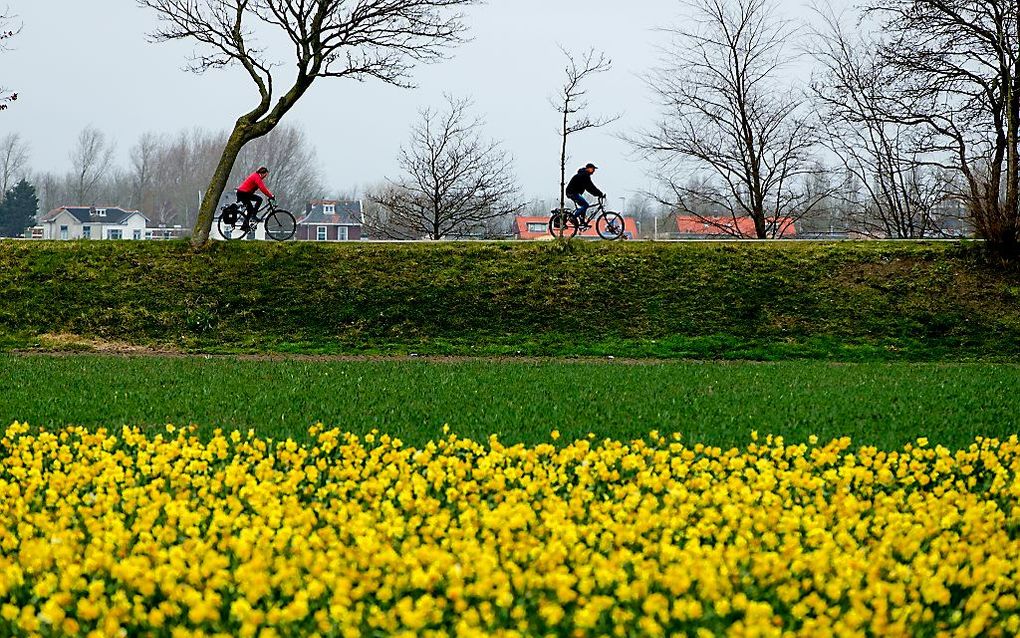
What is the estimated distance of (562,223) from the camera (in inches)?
917

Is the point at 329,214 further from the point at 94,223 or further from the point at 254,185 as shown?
the point at 254,185

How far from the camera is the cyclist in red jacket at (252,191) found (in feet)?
71.7

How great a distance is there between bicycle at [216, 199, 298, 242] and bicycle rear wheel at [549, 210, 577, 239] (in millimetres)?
5441

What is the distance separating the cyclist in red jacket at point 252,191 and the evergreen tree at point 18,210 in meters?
52.5

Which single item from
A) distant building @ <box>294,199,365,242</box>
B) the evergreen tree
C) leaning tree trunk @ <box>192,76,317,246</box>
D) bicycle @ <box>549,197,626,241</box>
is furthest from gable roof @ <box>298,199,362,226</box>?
bicycle @ <box>549,197,626,241</box>

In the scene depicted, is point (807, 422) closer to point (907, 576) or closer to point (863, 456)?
point (863, 456)

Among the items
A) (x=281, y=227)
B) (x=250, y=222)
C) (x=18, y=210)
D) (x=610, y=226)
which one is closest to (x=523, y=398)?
(x=610, y=226)

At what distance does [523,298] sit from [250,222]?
645 centimetres

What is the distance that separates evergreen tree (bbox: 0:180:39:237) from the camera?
227ft

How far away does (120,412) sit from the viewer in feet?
32.4

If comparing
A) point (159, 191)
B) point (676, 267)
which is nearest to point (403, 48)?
point (676, 267)

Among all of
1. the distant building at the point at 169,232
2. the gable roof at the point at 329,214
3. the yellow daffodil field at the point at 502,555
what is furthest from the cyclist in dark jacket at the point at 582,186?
the gable roof at the point at 329,214

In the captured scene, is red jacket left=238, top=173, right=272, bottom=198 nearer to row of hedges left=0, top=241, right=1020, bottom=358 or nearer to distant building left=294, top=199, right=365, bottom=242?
row of hedges left=0, top=241, right=1020, bottom=358

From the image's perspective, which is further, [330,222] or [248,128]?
[330,222]
